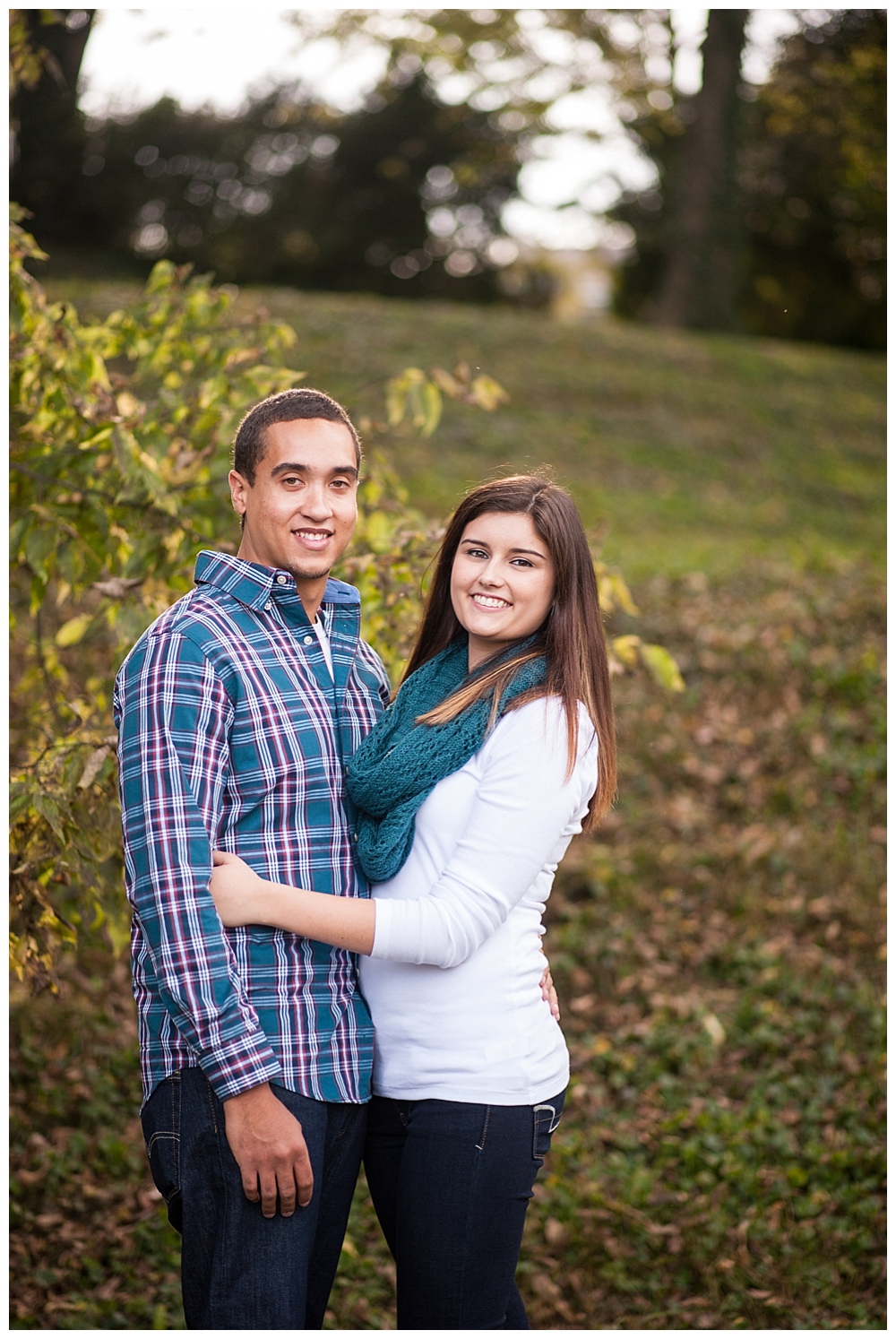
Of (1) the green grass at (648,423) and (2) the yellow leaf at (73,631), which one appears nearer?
(2) the yellow leaf at (73,631)

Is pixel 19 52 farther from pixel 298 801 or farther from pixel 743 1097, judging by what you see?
pixel 743 1097

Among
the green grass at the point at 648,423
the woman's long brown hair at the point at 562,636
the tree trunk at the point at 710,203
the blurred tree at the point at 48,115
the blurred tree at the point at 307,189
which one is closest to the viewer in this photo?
the woman's long brown hair at the point at 562,636

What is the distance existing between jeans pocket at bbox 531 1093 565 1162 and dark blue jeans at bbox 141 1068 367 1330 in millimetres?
392

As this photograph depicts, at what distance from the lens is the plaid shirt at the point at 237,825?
1.88m

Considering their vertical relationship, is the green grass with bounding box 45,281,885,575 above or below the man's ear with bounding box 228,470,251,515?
above

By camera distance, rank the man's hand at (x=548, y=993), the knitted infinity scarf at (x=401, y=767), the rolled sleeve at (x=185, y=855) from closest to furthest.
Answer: the rolled sleeve at (x=185, y=855) < the knitted infinity scarf at (x=401, y=767) < the man's hand at (x=548, y=993)

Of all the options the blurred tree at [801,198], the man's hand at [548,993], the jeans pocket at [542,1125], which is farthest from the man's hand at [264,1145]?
the blurred tree at [801,198]

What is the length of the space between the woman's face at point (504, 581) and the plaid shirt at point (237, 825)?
32 cm

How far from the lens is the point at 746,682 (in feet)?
25.6

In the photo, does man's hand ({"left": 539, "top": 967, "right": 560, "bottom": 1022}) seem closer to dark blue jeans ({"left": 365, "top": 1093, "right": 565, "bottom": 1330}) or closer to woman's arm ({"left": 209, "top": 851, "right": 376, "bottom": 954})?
dark blue jeans ({"left": 365, "top": 1093, "right": 565, "bottom": 1330})

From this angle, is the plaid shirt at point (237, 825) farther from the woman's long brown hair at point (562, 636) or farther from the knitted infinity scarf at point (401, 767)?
the woman's long brown hair at point (562, 636)

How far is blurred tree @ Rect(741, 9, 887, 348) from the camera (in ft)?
56.7

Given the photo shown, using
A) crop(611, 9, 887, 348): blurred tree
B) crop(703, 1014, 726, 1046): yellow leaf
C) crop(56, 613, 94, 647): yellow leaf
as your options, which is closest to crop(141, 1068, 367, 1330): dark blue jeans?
crop(56, 613, 94, 647): yellow leaf

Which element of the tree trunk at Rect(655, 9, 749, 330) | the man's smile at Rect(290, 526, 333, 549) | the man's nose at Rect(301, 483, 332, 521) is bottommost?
the man's smile at Rect(290, 526, 333, 549)
